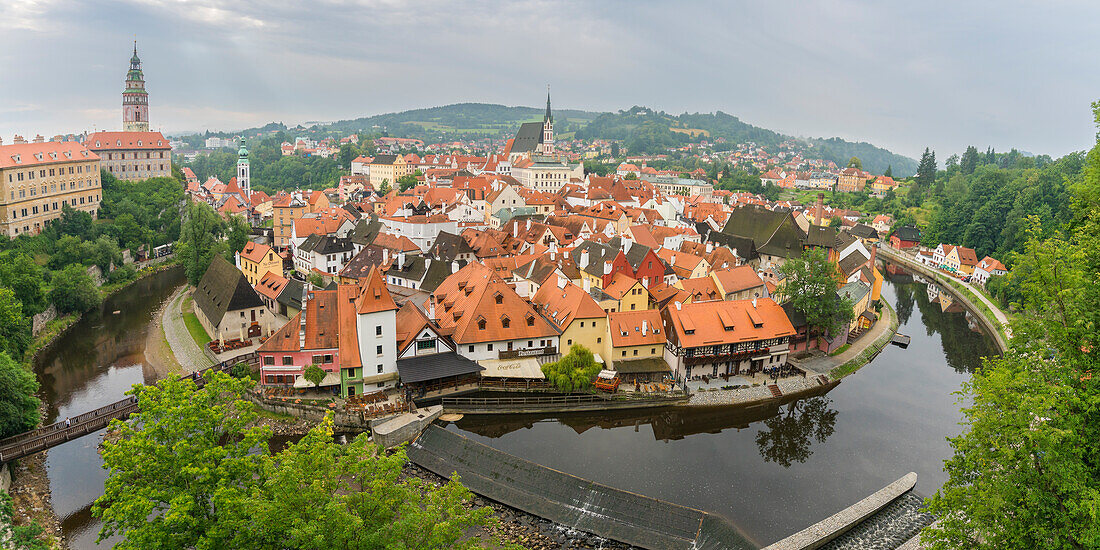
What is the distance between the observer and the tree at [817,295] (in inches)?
1560

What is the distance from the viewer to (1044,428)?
13727 millimetres

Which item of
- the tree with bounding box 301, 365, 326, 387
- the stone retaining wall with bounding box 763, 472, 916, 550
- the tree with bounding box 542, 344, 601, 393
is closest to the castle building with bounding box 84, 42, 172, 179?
the tree with bounding box 301, 365, 326, 387

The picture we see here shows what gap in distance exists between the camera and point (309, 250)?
59.3 m

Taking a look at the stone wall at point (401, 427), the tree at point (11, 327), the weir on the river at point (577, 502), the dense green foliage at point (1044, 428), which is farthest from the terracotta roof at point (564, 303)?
the tree at point (11, 327)

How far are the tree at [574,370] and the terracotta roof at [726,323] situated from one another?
18.0 feet

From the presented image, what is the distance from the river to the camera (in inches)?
1019

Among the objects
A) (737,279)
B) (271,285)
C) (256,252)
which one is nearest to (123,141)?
(256,252)

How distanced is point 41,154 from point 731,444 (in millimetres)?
69657

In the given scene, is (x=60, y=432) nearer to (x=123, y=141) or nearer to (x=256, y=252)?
(x=256, y=252)

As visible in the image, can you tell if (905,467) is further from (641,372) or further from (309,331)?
(309,331)

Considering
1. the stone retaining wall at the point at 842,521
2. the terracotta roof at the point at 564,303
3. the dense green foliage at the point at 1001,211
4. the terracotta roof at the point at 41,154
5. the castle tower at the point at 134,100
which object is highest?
the castle tower at the point at 134,100

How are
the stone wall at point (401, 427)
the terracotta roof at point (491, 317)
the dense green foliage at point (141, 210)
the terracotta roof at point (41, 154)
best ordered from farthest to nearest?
the dense green foliage at point (141, 210) → the terracotta roof at point (41, 154) → the terracotta roof at point (491, 317) → the stone wall at point (401, 427)

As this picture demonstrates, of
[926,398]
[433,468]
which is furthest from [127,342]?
[926,398]

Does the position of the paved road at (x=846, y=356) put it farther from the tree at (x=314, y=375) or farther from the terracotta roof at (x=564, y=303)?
the tree at (x=314, y=375)
